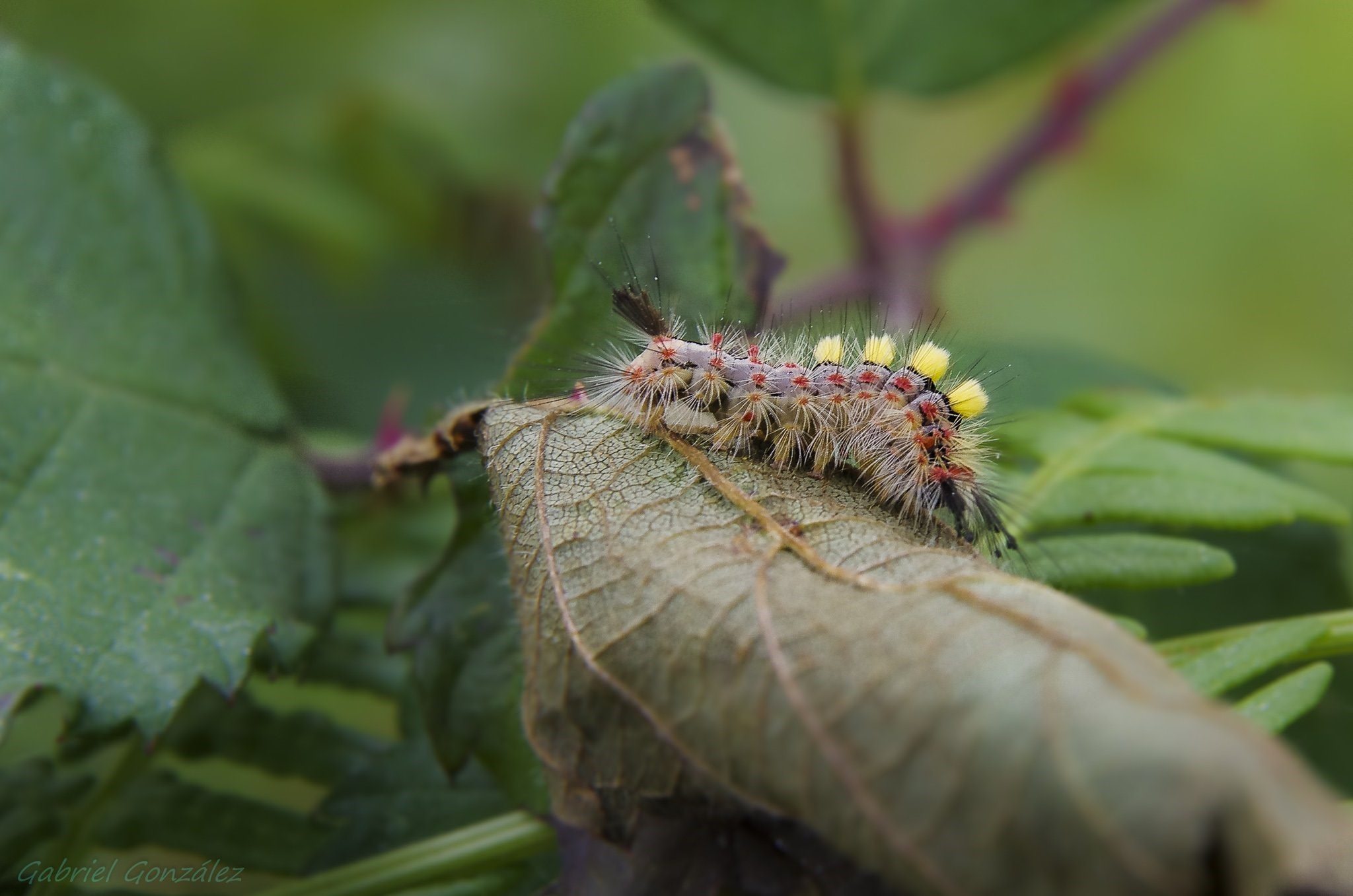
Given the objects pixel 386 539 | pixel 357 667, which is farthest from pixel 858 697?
pixel 386 539

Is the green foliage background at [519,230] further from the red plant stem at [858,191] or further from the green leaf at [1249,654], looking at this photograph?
the red plant stem at [858,191]

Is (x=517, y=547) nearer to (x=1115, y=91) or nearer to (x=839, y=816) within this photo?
(x=839, y=816)

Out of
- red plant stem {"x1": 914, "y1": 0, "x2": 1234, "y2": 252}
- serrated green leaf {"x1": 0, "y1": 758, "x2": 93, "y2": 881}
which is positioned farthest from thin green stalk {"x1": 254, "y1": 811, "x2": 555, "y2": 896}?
red plant stem {"x1": 914, "y1": 0, "x2": 1234, "y2": 252}

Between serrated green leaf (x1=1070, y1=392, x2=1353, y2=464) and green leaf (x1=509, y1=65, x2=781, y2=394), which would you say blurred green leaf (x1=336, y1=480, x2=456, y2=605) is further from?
serrated green leaf (x1=1070, y1=392, x2=1353, y2=464)

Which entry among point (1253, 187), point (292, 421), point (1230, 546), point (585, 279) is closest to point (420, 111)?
point (292, 421)

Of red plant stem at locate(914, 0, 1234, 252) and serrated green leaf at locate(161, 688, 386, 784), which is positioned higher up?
red plant stem at locate(914, 0, 1234, 252)

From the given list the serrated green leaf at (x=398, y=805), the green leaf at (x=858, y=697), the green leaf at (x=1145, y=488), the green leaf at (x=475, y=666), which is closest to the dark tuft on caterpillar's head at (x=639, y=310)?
the green leaf at (x=858, y=697)
